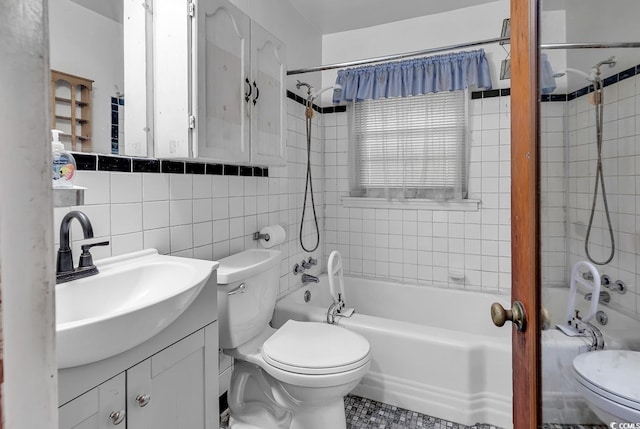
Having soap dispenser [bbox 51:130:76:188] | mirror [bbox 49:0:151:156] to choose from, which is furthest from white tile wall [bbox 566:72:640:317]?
mirror [bbox 49:0:151:156]

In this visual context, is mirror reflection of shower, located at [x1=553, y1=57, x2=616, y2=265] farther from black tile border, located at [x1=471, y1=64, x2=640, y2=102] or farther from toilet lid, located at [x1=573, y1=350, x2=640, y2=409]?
toilet lid, located at [x1=573, y1=350, x2=640, y2=409]

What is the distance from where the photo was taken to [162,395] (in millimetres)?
978

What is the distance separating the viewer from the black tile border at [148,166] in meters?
1.10

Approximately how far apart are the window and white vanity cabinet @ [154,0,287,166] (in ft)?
4.08

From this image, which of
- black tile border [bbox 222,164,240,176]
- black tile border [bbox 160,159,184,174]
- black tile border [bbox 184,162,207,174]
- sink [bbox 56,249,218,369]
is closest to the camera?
sink [bbox 56,249,218,369]

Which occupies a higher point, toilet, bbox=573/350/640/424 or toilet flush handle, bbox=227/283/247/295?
toilet, bbox=573/350/640/424

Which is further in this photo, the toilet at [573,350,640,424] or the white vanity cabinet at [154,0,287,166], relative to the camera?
the white vanity cabinet at [154,0,287,166]

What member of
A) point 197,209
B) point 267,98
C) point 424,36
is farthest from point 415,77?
point 197,209

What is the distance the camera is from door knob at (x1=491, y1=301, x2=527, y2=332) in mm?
733

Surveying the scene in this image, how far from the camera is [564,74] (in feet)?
2.19

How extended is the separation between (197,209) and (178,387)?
766mm

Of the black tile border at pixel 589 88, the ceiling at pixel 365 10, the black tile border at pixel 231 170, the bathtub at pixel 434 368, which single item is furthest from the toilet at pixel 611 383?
the ceiling at pixel 365 10

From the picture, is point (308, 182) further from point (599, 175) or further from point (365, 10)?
point (599, 175)

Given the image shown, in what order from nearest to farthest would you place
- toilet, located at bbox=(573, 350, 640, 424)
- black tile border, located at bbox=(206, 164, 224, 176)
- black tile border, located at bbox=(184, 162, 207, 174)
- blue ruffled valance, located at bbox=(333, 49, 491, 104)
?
toilet, located at bbox=(573, 350, 640, 424) → black tile border, located at bbox=(184, 162, 207, 174) → black tile border, located at bbox=(206, 164, 224, 176) → blue ruffled valance, located at bbox=(333, 49, 491, 104)
